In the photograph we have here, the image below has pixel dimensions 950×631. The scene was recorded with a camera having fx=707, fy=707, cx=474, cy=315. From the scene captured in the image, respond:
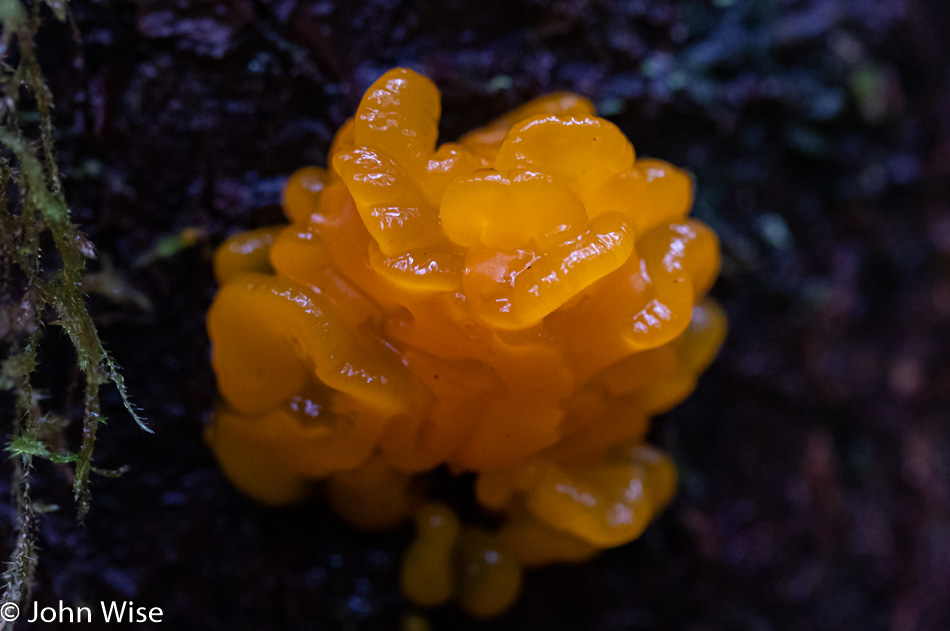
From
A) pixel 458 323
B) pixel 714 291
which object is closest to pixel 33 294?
pixel 458 323

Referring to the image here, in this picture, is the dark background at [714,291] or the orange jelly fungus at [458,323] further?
the dark background at [714,291]

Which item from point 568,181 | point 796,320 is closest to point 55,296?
point 568,181

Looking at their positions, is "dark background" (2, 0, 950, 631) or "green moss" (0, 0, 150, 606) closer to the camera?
"green moss" (0, 0, 150, 606)

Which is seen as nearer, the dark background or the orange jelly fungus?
the orange jelly fungus
